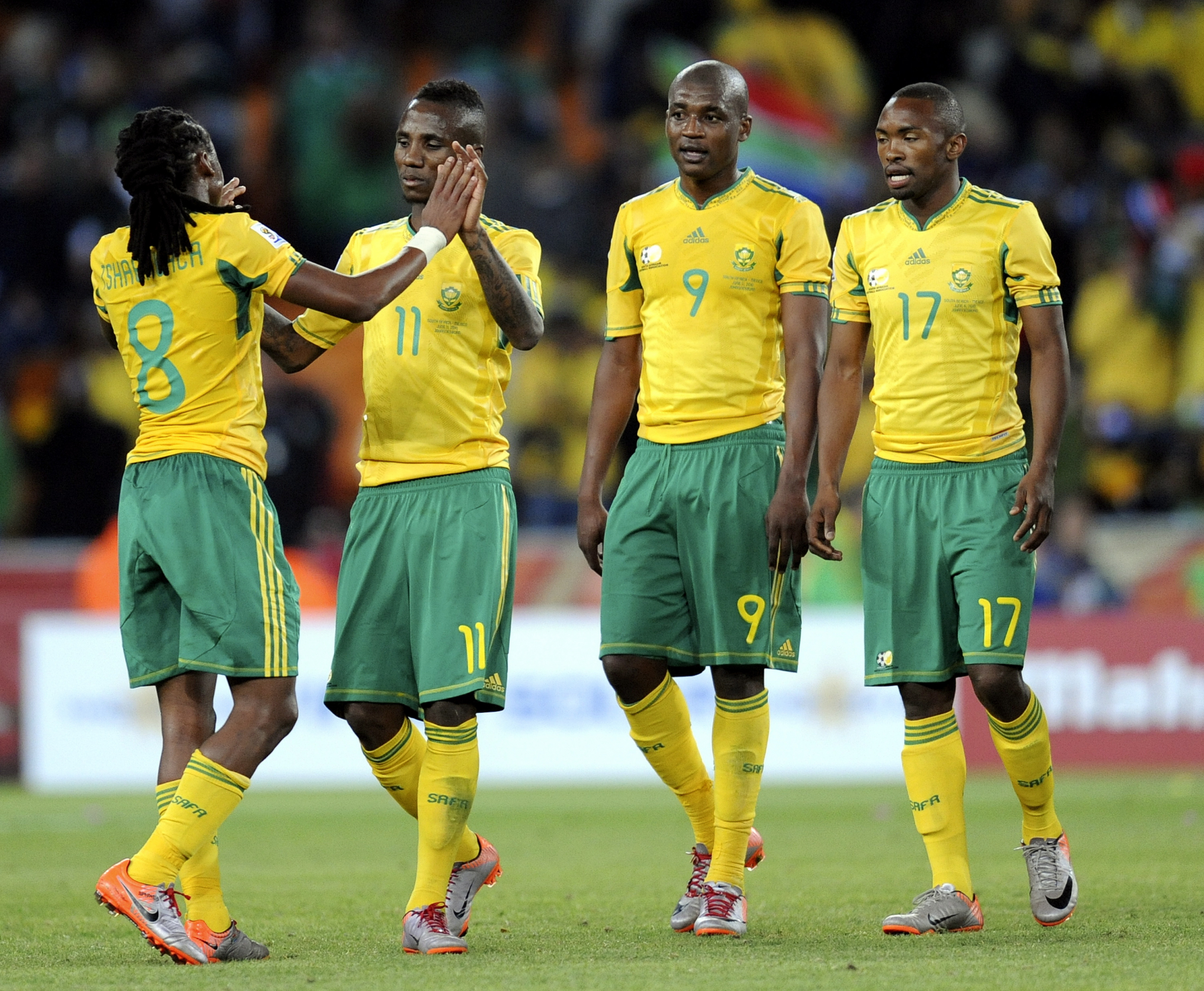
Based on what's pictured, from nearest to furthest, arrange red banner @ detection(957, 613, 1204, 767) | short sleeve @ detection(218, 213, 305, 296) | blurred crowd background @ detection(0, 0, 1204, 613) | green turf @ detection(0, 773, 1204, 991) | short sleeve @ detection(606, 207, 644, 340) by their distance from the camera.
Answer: green turf @ detection(0, 773, 1204, 991) < short sleeve @ detection(218, 213, 305, 296) < short sleeve @ detection(606, 207, 644, 340) < red banner @ detection(957, 613, 1204, 767) < blurred crowd background @ detection(0, 0, 1204, 613)

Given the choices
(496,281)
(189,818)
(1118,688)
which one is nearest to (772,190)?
(496,281)

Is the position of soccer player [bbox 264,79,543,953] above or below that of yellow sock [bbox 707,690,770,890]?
above

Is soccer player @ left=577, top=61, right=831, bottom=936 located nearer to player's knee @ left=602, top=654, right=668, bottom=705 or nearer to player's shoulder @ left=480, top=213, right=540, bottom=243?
player's knee @ left=602, top=654, right=668, bottom=705

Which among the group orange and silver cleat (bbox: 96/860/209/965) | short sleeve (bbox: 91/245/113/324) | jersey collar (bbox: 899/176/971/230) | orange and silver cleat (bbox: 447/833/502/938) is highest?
jersey collar (bbox: 899/176/971/230)

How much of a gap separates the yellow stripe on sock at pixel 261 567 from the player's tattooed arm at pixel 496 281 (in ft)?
2.98

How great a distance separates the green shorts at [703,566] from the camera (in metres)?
5.77

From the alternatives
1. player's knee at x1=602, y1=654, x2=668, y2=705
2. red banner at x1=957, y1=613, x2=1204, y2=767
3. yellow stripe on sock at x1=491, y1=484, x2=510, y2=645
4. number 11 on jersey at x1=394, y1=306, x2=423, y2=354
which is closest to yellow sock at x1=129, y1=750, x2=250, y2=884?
yellow stripe on sock at x1=491, y1=484, x2=510, y2=645

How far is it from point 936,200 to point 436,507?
1.90 meters

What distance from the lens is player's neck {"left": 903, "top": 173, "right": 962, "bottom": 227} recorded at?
19.2ft

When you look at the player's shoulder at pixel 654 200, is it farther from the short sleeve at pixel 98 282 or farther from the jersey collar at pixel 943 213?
the short sleeve at pixel 98 282

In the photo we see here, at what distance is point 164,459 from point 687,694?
655 centimetres

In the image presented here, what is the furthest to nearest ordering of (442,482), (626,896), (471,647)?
1. (626,896)
2. (442,482)
3. (471,647)

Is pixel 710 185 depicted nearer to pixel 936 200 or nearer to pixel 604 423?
pixel 936 200

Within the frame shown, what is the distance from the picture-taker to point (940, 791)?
5.69m
